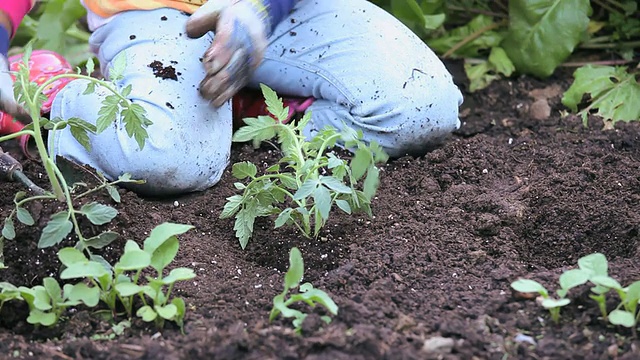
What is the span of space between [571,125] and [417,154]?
1.42ft

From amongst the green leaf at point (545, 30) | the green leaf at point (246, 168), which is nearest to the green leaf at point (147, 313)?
the green leaf at point (246, 168)

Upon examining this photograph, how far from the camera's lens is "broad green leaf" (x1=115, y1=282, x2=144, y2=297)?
132 centimetres

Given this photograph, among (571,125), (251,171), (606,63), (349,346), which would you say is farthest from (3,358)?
(606,63)

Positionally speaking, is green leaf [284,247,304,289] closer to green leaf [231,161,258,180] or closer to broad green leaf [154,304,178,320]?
broad green leaf [154,304,178,320]

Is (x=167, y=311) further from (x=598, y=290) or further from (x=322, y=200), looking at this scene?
(x=598, y=290)

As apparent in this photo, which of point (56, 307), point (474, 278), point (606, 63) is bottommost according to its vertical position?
point (606, 63)

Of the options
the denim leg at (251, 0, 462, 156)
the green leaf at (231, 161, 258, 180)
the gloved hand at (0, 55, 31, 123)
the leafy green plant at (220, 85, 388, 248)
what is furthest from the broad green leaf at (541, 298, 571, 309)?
the gloved hand at (0, 55, 31, 123)

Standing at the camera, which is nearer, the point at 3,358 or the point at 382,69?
the point at 3,358

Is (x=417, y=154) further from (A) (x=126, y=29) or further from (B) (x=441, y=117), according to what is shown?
(A) (x=126, y=29)

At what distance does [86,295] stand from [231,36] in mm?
677

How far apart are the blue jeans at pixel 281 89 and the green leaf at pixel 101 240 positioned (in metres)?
0.42

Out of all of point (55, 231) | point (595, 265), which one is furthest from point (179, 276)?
point (595, 265)

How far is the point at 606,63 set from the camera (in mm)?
2639

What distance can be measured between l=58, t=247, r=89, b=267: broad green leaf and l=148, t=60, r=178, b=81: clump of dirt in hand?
2.41ft
